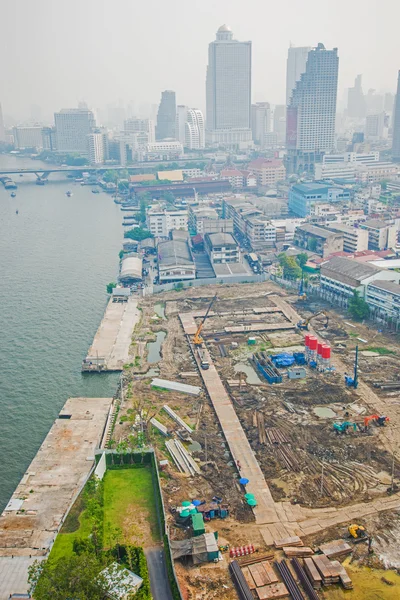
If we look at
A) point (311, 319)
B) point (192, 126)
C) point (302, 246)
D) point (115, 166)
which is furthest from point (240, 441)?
point (192, 126)

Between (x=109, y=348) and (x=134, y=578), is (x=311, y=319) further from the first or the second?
(x=134, y=578)

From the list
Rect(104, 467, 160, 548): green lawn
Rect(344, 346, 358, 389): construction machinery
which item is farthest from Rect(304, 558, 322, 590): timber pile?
Rect(344, 346, 358, 389): construction machinery

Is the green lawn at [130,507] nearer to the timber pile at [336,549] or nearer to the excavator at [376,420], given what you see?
the timber pile at [336,549]

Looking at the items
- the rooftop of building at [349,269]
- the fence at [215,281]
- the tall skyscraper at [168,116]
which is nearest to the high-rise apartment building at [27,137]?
the tall skyscraper at [168,116]

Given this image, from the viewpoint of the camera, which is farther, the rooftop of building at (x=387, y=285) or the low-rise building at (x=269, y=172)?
the low-rise building at (x=269, y=172)

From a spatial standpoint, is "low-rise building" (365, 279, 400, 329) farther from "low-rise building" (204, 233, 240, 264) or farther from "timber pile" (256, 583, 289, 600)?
"timber pile" (256, 583, 289, 600)
